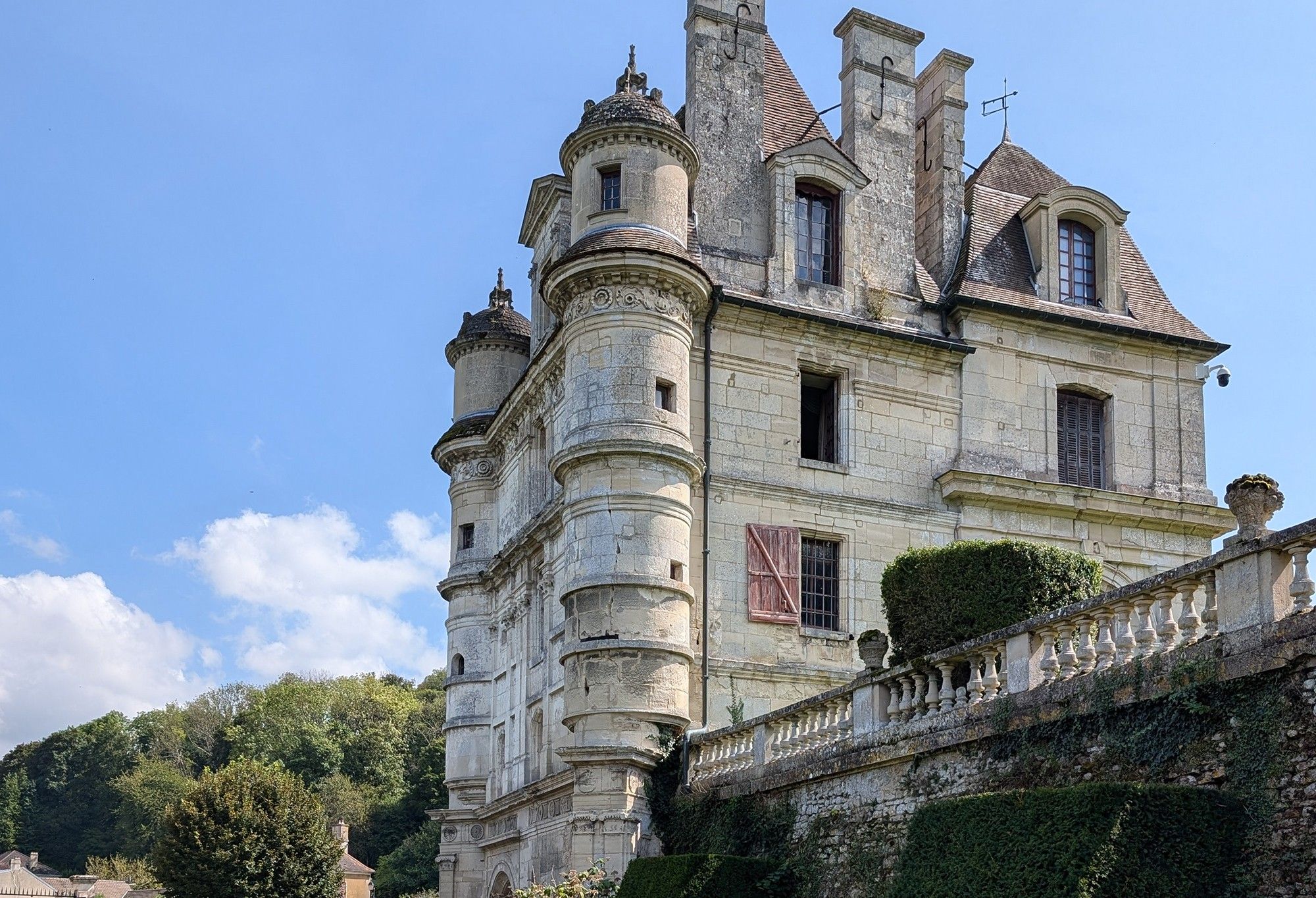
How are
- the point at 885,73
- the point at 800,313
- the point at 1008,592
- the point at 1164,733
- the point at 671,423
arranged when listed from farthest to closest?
the point at 885,73, the point at 800,313, the point at 671,423, the point at 1008,592, the point at 1164,733

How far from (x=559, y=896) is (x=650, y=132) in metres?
10.3

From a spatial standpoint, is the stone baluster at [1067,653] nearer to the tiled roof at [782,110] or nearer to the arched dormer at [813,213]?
the arched dormer at [813,213]

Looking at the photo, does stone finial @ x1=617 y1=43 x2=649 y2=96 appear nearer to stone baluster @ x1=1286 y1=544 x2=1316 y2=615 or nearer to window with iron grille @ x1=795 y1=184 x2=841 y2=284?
window with iron grille @ x1=795 y1=184 x2=841 y2=284

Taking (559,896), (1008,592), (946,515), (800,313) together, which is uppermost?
(800,313)

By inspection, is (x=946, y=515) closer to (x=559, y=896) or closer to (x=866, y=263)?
(x=866, y=263)

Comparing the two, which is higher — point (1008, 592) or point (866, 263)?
point (866, 263)

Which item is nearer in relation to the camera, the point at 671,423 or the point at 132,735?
the point at 671,423

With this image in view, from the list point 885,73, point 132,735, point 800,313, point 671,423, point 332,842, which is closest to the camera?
point 671,423

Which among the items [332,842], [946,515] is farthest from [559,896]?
[332,842]

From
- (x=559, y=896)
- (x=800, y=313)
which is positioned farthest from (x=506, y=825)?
(x=800, y=313)

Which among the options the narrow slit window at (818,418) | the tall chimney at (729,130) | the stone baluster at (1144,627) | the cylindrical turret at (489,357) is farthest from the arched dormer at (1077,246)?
the stone baluster at (1144,627)

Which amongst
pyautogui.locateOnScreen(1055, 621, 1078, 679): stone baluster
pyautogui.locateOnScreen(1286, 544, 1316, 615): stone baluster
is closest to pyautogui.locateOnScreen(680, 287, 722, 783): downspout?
pyautogui.locateOnScreen(1055, 621, 1078, 679): stone baluster

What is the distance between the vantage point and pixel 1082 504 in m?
23.7

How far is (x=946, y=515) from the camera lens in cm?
2330
